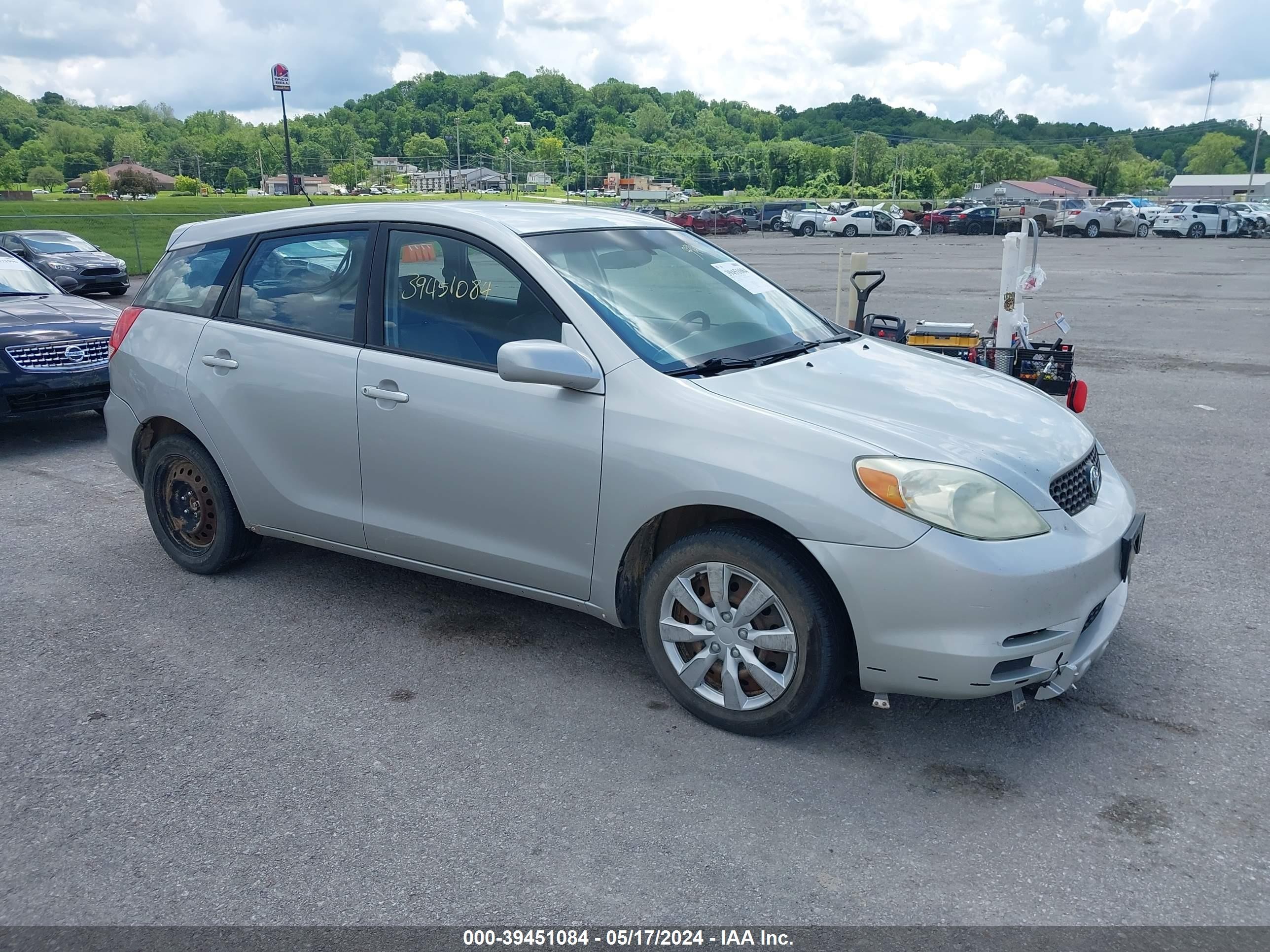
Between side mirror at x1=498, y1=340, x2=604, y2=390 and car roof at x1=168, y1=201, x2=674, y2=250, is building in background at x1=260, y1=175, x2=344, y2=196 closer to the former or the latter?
car roof at x1=168, y1=201, x2=674, y2=250

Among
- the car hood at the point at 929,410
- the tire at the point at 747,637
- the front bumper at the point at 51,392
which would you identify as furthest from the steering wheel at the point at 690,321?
the front bumper at the point at 51,392

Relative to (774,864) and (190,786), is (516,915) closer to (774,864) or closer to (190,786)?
(774,864)

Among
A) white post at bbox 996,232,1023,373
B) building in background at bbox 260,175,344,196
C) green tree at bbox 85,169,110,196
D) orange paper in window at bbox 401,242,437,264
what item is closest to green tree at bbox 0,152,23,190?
green tree at bbox 85,169,110,196

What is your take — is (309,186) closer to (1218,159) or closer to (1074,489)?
(1074,489)

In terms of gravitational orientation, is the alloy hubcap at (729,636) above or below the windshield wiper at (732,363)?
below

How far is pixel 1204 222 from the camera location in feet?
149

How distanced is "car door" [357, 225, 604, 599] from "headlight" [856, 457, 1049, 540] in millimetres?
1009

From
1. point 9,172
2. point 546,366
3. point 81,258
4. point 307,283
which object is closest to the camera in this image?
point 546,366

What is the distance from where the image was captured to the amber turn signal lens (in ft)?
10.3

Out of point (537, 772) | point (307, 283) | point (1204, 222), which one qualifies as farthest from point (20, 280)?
point (1204, 222)

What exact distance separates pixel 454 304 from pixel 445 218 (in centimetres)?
38

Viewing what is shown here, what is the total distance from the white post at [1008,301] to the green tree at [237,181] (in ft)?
487

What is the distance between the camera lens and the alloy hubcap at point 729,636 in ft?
11.0

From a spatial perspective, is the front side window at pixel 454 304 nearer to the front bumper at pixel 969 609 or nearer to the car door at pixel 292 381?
the car door at pixel 292 381
